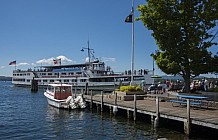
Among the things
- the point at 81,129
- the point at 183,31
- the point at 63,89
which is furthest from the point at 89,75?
the point at 81,129

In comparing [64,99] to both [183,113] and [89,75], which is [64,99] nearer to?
[183,113]

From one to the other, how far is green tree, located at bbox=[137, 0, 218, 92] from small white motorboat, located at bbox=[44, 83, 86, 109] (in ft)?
30.9

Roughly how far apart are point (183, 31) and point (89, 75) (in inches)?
1700

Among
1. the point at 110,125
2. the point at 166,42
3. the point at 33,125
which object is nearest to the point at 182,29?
the point at 166,42

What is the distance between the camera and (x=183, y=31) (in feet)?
72.9

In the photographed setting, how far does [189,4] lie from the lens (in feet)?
71.7

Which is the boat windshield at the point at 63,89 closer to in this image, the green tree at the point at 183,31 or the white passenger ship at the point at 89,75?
the green tree at the point at 183,31

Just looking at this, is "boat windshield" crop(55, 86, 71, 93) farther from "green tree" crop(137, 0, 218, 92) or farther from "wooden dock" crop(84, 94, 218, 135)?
"green tree" crop(137, 0, 218, 92)

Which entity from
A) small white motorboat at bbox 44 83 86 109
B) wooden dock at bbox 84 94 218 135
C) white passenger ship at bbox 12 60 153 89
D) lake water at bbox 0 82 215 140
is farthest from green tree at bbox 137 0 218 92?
white passenger ship at bbox 12 60 153 89

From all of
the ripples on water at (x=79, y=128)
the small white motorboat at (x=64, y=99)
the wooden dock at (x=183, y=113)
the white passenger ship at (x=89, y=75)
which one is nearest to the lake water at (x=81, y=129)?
the ripples on water at (x=79, y=128)

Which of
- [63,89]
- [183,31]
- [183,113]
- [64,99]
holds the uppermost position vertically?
[183,31]

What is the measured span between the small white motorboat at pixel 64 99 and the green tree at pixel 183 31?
9406 millimetres

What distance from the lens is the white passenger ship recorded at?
5888 centimetres

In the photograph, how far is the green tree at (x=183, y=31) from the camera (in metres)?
21.4
